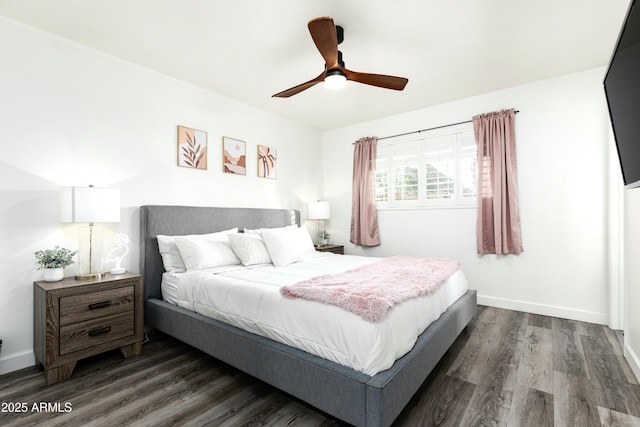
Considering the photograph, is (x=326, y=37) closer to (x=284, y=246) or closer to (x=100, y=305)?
(x=284, y=246)

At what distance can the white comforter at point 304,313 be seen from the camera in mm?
1562

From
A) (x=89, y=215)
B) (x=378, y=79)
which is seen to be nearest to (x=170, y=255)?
(x=89, y=215)

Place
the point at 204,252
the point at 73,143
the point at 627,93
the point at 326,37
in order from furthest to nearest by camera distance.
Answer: the point at 204,252 < the point at 73,143 < the point at 326,37 < the point at 627,93

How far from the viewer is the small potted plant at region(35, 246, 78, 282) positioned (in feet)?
7.57

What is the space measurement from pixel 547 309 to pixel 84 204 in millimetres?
4616

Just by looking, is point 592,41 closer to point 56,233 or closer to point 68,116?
point 68,116

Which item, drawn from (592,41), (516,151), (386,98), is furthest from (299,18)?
(516,151)

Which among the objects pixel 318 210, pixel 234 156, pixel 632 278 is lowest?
pixel 632 278

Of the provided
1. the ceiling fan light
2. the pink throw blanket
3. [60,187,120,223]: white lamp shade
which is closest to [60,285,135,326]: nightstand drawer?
[60,187,120,223]: white lamp shade

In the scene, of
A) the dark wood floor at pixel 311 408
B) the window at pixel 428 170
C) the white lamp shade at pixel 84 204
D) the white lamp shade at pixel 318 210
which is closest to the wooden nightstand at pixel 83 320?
the dark wood floor at pixel 311 408

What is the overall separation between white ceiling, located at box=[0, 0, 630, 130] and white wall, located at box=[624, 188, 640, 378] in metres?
1.41

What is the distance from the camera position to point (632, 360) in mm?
2258

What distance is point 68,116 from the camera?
8.55ft

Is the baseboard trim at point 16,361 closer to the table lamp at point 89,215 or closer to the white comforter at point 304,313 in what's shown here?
the table lamp at point 89,215
